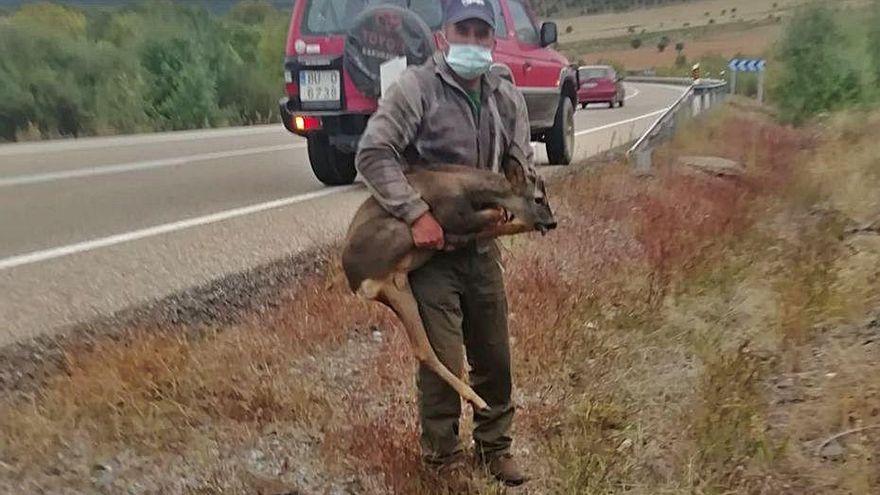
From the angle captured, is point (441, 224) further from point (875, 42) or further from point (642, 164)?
point (875, 42)

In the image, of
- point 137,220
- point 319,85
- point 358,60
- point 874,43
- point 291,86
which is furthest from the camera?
point 874,43

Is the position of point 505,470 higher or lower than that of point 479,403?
lower

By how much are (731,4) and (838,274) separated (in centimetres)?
12566

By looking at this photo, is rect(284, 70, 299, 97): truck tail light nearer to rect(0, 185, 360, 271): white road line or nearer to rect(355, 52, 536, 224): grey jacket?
rect(0, 185, 360, 271): white road line

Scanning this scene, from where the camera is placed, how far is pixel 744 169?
13.0m

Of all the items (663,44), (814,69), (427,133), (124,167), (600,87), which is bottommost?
(663,44)

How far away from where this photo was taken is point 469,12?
11.6 feet

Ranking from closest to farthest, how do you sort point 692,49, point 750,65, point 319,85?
point 319,85 → point 750,65 → point 692,49

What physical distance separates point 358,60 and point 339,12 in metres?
1.16

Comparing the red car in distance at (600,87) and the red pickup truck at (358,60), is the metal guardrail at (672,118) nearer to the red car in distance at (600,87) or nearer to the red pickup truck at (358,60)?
the red pickup truck at (358,60)

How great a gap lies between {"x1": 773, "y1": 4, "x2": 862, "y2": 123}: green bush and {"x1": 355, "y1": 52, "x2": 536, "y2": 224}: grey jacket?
71.4ft

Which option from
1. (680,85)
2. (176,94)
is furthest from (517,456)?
(680,85)

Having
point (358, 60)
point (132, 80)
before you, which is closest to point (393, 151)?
point (358, 60)

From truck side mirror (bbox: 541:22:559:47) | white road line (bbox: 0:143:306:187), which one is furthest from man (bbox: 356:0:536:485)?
white road line (bbox: 0:143:306:187)
